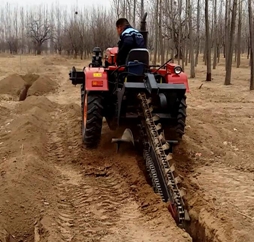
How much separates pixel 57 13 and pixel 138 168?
215ft

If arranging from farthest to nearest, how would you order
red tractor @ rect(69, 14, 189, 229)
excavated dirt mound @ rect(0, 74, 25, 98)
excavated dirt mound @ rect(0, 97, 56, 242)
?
excavated dirt mound @ rect(0, 74, 25, 98)
red tractor @ rect(69, 14, 189, 229)
excavated dirt mound @ rect(0, 97, 56, 242)

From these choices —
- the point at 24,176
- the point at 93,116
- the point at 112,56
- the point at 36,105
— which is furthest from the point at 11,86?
the point at 24,176

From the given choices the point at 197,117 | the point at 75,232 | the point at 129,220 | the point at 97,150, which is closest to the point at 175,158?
the point at 97,150

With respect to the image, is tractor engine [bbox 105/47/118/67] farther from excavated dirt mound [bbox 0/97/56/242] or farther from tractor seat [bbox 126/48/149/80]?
excavated dirt mound [bbox 0/97/56/242]

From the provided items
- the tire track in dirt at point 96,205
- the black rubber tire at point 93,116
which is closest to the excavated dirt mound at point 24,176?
the tire track in dirt at point 96,205

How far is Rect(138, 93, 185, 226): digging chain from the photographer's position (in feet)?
12.8

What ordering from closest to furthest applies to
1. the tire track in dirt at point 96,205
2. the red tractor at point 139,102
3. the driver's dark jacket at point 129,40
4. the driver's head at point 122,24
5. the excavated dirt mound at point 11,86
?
the tire track in dirt at point 96,205 < the red tractor at point 139,102 < the driver's dark jacket at point 129,40 < the driver's head at point 122,24 < the excavated dirt mound at point 11,86

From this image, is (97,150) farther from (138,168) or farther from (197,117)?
(197,117)

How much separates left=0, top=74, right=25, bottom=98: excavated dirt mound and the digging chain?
8875 millimetres

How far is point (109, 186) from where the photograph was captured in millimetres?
5160

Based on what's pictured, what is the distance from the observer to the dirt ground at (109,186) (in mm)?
3922

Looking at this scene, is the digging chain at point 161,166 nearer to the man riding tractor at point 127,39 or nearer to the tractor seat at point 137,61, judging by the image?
the tractor seat at point 137,61

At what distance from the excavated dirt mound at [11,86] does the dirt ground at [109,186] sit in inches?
191

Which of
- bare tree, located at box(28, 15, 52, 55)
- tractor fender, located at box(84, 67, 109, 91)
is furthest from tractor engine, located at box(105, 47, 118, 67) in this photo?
bare tree, located at box(28, 15, 52, 55)
